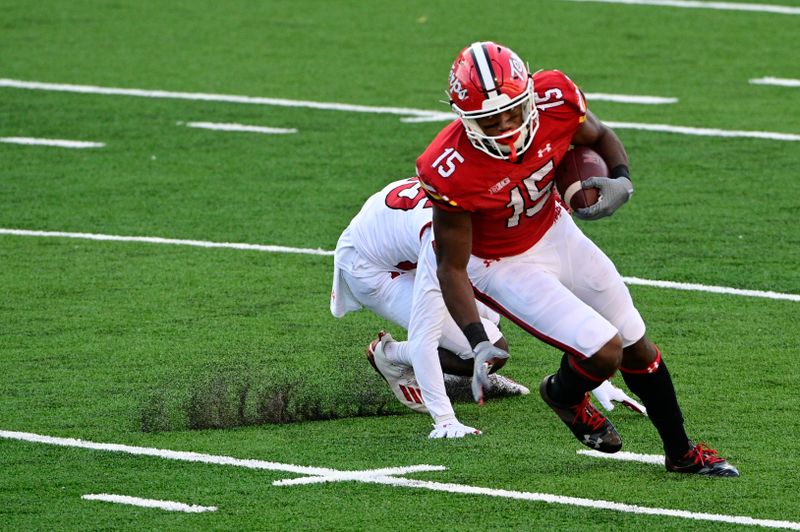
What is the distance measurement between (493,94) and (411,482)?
1.41 metres

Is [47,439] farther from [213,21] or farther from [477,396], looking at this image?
[213,21]

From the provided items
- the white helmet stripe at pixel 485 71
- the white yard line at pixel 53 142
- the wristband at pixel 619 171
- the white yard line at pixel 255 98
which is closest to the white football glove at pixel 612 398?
the wristband at pixel 619 171

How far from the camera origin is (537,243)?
20.2 ft

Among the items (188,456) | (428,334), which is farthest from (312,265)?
(188,456)

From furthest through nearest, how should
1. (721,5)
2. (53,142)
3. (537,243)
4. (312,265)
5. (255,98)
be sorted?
(721,5), (255,98), (53,142), (312,265), (537,243)

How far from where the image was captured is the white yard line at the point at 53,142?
1273 centimetres

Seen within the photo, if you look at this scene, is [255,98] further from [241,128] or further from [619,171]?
[619,171]

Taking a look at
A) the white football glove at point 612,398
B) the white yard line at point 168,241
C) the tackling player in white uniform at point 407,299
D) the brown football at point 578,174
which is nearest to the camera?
the brown football at point 578,174

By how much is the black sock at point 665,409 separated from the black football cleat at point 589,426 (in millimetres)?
174

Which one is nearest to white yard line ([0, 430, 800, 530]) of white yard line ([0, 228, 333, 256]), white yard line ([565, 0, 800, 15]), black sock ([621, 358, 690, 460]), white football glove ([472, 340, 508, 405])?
white football glove ([472, 340, 508, 405])

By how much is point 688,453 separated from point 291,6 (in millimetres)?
12560

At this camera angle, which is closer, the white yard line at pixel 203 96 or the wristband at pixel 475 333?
the wristband at pixel 475 333

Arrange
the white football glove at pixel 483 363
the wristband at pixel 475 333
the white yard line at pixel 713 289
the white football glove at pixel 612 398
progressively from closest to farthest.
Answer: the white football glove at pixel 483 363
the wristband at pixel 475 333
the white football glove at pixel 612 398
the white yard line at pixel 713 289

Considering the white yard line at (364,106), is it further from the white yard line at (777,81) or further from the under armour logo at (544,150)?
the under armour logo at (544,150)
